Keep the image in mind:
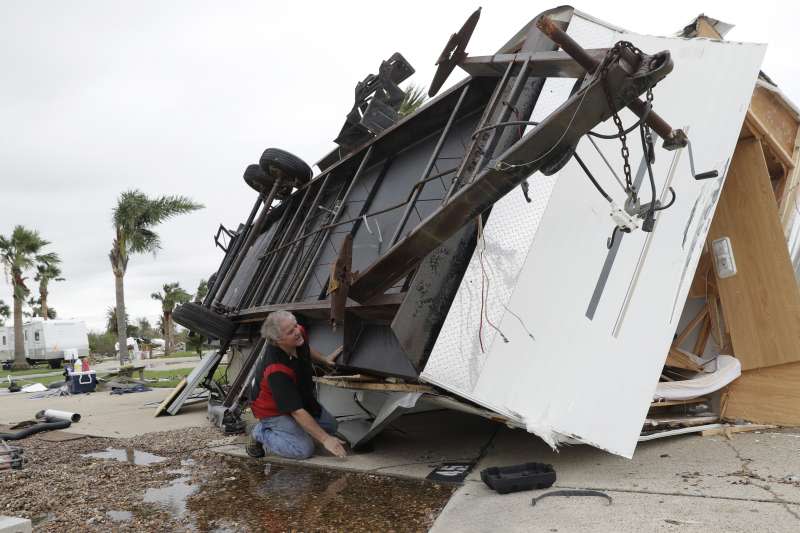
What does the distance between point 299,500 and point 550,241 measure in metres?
2.41

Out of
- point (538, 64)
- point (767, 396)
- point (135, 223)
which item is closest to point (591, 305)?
point (538, 64)

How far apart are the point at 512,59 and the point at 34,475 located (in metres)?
5.01

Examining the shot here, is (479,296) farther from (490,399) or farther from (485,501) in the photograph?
(485,501)

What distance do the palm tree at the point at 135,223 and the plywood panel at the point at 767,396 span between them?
83.3ft

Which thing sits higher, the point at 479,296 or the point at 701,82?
the point at 701,82

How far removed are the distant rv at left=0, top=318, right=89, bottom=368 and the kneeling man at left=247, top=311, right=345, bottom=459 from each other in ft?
107

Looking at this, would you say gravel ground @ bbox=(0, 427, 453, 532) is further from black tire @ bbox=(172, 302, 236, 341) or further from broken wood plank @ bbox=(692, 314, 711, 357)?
broken wood plank @ bbox=(692, 314, 711, 357)

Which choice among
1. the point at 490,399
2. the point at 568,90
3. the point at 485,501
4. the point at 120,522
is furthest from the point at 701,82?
the point at 120,522

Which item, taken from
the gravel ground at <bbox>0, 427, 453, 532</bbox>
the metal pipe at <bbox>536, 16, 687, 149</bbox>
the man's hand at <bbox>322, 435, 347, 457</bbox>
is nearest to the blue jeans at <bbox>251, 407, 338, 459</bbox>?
the gravel ground at <bbox>0, 427, 453, 532</bbox>

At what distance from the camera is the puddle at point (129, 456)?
5.26 meters

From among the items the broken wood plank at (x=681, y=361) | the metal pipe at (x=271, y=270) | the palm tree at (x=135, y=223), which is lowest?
the broken wood plank at (x=681, y=361)

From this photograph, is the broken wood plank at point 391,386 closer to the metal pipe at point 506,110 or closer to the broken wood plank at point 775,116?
the metal pipe at point 506,110

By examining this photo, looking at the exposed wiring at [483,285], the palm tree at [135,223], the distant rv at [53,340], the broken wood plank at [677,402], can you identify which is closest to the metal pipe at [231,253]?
the exposed wiring at [483,285]

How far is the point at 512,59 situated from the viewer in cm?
413
